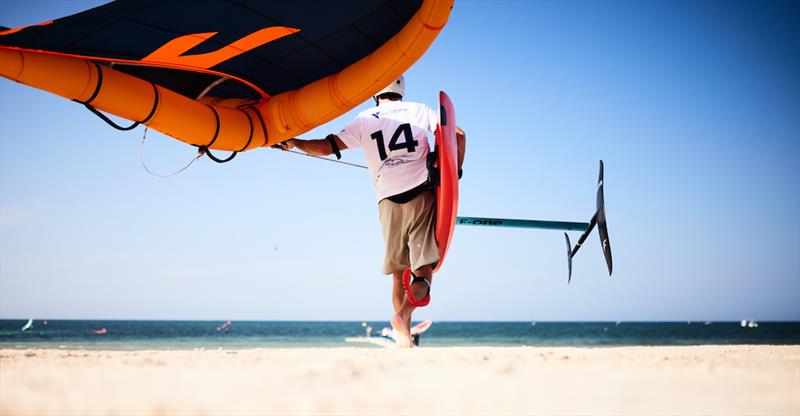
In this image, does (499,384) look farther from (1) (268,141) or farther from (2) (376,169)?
(1) (268,141)

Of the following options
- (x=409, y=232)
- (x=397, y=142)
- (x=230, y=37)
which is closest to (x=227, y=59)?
(x=230, y=37)

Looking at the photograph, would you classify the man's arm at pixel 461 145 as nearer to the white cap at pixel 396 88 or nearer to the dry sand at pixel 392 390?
the white cap at pixel 396 88

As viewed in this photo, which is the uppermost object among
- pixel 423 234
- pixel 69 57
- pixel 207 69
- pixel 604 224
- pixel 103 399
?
pixel 207 69

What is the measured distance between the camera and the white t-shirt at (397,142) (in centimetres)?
341

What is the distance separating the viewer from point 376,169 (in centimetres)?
352

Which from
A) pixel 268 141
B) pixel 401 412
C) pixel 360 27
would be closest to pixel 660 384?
pixel 401 412

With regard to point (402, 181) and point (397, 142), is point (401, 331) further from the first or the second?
point (397, 142)

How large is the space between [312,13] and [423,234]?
166 centimetres

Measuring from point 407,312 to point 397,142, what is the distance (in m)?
1.10

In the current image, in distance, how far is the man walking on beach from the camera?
3369mm

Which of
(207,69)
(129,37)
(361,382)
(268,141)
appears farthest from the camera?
(268,141)

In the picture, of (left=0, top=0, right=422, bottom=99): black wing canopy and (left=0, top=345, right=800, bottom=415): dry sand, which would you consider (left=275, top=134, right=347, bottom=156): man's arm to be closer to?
(left=0, top=0, right=422, bottom=99): black wing canopy

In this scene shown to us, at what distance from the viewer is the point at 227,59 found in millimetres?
3809

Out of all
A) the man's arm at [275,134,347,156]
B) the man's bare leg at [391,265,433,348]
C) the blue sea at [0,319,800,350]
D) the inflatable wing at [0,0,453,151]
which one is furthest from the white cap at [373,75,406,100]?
the blue sea at [0,319,800,350]
